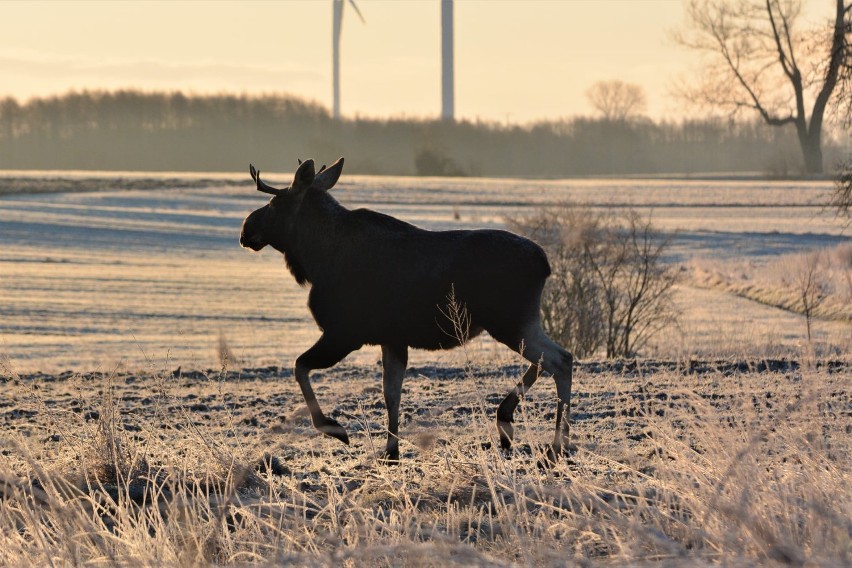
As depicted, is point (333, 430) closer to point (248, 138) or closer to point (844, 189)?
point (844, 189)

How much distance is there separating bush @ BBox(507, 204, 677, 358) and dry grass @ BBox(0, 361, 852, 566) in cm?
606

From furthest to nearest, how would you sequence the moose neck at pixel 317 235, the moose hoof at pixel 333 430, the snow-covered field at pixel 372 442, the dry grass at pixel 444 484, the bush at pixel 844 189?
1. the bush at pixel 844 189
2. the moose neck at pixel 317 235
3. the moose hoof at pixel 333 430
4. the snow-covered field at pixel 372 442
5. the dry grass at pixel 444 484

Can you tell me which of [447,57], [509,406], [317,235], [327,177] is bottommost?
[509,406]

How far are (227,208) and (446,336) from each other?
2007 inches

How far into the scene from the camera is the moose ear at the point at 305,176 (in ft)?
27.0

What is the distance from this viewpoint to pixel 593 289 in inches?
706

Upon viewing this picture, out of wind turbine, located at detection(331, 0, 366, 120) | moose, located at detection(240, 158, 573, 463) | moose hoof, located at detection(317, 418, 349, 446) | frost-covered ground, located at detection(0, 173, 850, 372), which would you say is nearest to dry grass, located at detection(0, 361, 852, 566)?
moose hoof, located at detection(317, 418, 349, 446)

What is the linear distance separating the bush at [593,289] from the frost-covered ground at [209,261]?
2.23 feet

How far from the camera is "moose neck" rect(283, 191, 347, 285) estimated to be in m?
8.20

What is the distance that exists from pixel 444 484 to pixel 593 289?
11.8 meters

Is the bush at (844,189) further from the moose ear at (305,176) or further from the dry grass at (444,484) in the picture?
the moose ear at (305,176)

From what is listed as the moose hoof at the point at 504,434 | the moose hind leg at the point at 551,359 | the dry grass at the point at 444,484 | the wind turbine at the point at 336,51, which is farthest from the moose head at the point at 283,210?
the wind turbine at the point at 336,51

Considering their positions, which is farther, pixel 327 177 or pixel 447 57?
pixel 447 57

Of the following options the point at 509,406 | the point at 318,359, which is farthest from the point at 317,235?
the point at 509,406
